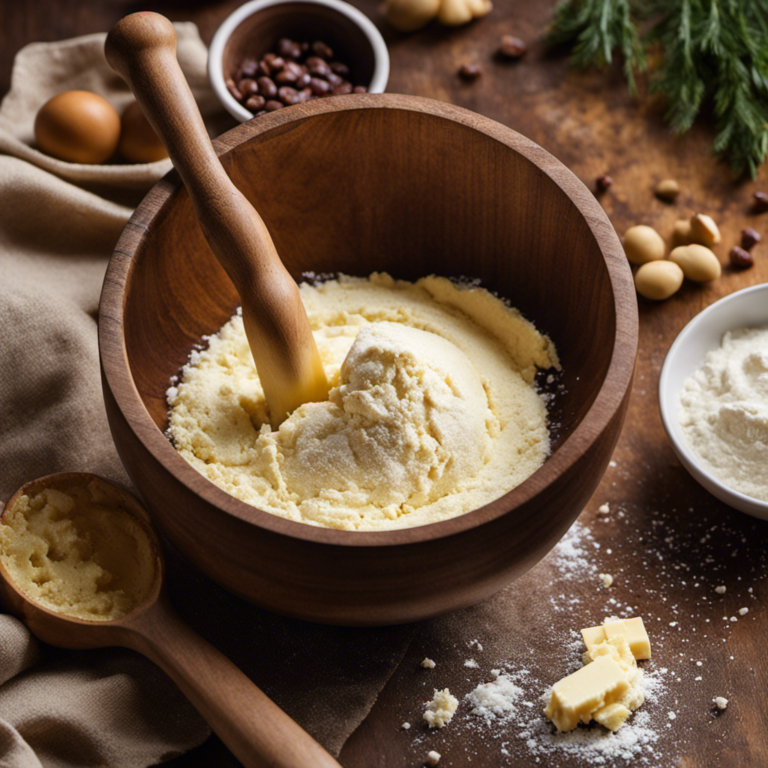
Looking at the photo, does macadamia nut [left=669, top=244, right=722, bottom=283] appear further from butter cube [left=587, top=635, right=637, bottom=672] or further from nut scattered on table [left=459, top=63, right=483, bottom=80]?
butter cube [left=587, top=635, right=637, bottom=672]

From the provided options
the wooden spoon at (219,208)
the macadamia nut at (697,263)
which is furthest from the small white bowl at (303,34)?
the macadamia nut at (697,263)

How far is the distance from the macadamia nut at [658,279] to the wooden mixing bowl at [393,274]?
0.32 metres

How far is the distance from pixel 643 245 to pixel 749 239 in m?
0.21

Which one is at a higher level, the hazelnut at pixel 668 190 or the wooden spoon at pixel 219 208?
the wooden spoon at pixel 219 208

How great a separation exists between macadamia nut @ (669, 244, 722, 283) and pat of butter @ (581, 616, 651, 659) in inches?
27.1

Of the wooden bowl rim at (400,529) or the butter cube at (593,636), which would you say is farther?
the butter cube at (593,636)

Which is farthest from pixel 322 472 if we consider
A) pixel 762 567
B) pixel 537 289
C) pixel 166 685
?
pixel 762 567

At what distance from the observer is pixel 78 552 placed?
1351 millimetres

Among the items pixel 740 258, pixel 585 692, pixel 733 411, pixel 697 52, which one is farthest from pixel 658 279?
pixel 585 692

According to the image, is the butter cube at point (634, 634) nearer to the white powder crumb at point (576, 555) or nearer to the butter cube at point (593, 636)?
the butter cube at point (593, 636)

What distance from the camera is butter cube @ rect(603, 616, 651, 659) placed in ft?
4.38

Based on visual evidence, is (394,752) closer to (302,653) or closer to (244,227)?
(302,653)

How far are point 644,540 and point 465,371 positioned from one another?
39 cm

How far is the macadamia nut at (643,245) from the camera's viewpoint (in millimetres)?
1762
